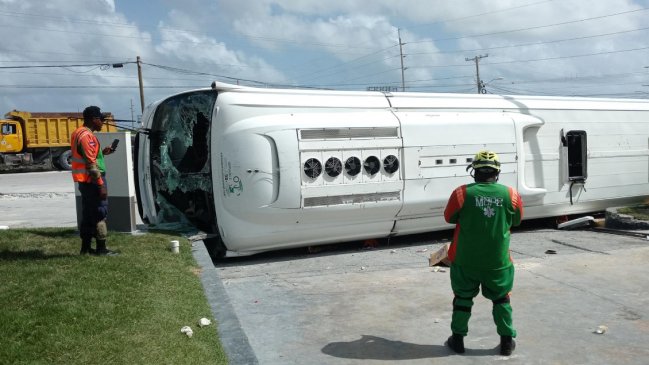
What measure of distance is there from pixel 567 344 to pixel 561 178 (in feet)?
19.4

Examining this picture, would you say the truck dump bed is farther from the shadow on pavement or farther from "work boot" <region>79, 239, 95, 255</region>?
the shadow on pavement

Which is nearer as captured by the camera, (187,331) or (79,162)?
(187,331)

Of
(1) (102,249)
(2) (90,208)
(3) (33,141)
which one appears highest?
(3) (33,141)

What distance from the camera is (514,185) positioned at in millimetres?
9383

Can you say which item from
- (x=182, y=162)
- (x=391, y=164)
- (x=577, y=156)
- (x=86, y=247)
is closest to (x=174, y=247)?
(x=86, y=247)

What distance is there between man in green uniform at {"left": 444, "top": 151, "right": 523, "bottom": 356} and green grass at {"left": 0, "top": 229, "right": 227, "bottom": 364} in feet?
6.22

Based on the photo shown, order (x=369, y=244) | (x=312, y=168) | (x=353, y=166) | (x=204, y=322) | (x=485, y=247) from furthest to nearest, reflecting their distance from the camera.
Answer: (x=369, y=244), (x=353, y=166), (x=312, y=168), (x=204, y=322), (x=485, y=247)

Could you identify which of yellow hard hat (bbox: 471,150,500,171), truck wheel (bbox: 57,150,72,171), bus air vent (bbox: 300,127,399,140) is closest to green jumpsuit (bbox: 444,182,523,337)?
yellow hard hat (bbox: 471,150,500,171)

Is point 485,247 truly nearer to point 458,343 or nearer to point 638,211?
point 458,343

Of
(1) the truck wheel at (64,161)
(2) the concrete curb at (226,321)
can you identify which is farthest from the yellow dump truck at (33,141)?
(2) the concrete curb at (226,321)

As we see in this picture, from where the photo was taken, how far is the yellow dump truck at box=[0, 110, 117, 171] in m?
31.0

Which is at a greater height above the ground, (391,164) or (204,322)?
(391,164)

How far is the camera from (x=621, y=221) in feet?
33.2

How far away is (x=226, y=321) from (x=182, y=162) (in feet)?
14.4
